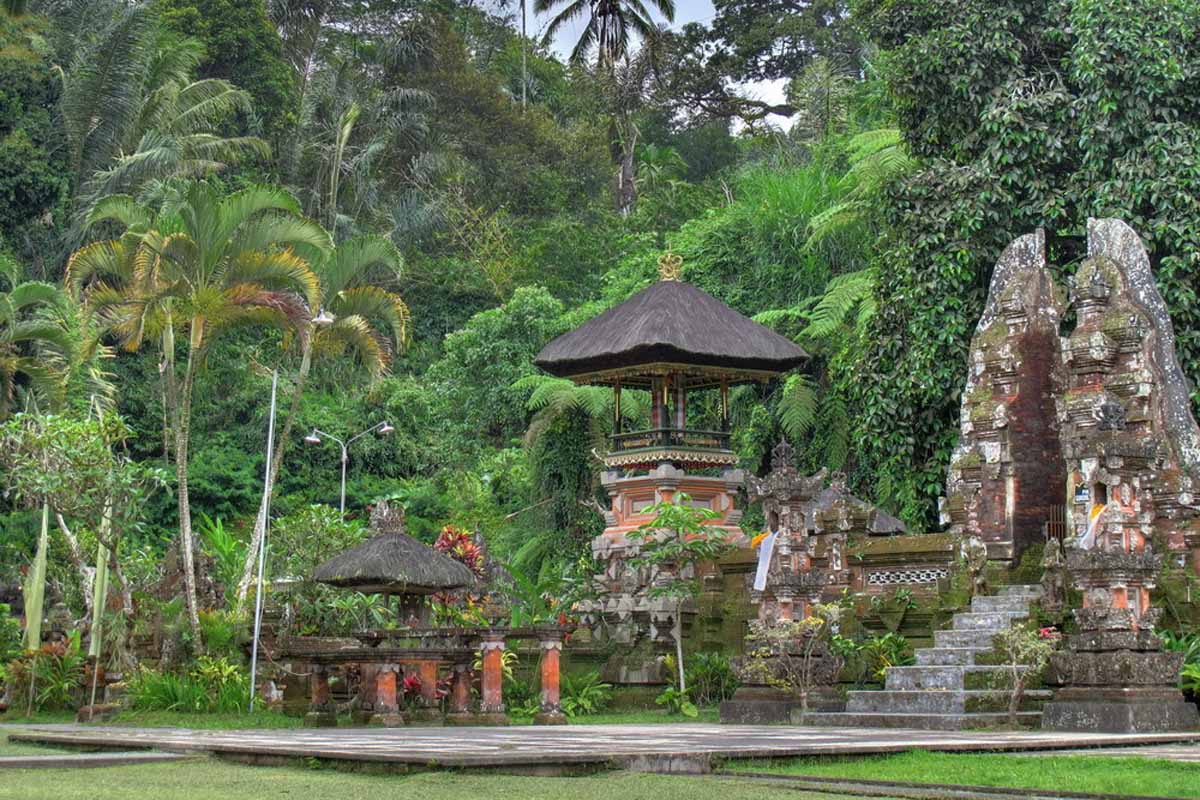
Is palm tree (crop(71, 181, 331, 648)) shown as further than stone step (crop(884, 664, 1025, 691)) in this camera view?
Yes

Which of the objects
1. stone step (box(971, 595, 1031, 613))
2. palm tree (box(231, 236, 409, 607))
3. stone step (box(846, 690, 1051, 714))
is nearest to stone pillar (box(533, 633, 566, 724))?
stone step (box(846, 690, 1051, 714))

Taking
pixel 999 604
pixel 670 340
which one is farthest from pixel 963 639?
pixel 670 340

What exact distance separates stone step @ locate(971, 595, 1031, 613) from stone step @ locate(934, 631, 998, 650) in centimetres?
43

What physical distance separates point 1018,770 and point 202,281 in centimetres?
1459

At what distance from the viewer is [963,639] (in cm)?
1675

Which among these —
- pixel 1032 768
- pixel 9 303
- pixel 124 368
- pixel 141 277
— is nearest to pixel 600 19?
pixel 124 368

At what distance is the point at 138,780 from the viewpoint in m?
9.80

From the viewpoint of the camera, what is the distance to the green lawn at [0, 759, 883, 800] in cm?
867

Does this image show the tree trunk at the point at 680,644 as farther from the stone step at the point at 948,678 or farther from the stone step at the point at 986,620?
the stone step at the point at 986,620

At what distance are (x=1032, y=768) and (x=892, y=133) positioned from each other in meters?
21.2

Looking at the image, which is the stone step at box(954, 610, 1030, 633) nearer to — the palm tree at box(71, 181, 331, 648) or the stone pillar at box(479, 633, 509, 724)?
the stone pillar at box(479, 633, 509, 724)

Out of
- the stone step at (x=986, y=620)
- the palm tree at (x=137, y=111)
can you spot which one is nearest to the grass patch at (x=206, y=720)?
the stone step at (x=986, y=620)

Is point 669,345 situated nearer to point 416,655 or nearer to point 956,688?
point 416,655

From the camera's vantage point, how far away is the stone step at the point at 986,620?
1656 cm
